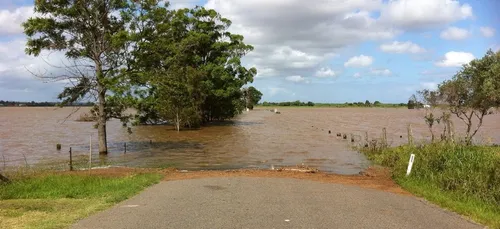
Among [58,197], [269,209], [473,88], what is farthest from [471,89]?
[58,197]

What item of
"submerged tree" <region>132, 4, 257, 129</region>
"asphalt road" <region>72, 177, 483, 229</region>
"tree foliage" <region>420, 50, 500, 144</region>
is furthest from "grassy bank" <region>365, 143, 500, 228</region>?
"submerged tree" <region>132, 4, 257, 129</region>

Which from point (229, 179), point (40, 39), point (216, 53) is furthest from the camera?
point (216, 53)

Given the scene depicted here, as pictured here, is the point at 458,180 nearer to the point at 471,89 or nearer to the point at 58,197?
the point at 58,197

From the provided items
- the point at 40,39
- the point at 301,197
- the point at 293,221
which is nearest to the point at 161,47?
the point at 40,39

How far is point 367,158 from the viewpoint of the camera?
85.3 ft

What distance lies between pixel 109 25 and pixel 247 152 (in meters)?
11.7

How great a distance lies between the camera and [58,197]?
11.5 meters

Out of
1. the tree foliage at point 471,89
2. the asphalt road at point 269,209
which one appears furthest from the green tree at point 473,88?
the asphalt road at point 269,209

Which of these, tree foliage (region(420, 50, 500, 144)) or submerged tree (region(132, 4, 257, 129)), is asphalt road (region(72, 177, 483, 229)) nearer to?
tree foliage (region(420, 50, 500, 144))

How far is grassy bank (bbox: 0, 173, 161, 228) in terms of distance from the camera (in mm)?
8656

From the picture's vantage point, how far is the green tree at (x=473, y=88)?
2339cm

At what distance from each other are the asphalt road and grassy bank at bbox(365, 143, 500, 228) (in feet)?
1.90

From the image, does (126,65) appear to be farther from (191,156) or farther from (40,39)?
(191,156)

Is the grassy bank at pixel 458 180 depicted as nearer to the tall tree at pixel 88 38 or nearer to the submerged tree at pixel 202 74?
the tall tree at pixel 88 38
